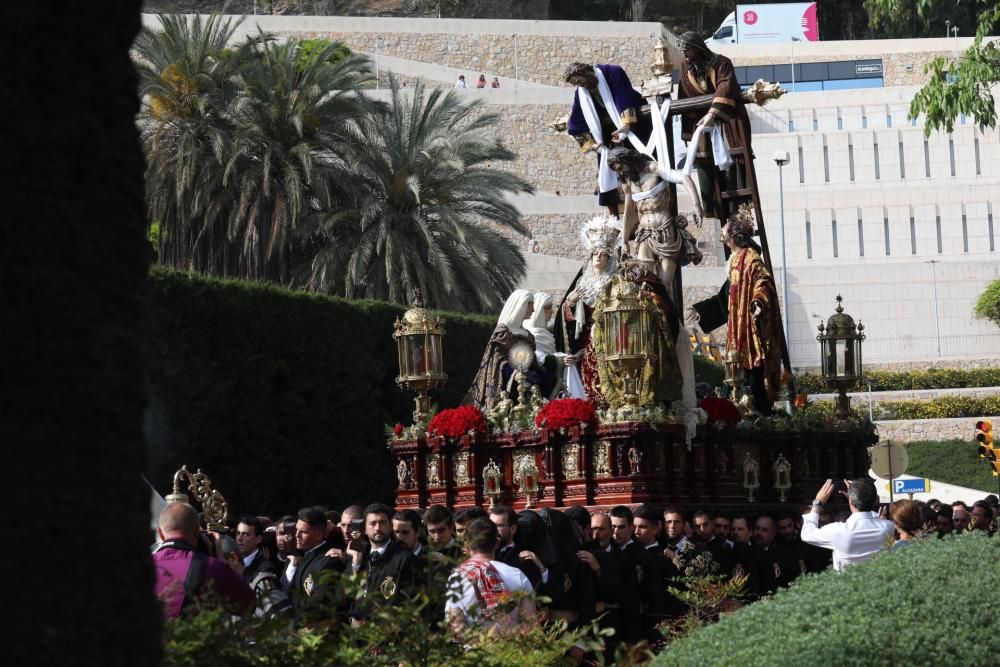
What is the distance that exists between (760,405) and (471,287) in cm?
1881

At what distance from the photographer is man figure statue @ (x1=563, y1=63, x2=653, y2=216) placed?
17875 mm

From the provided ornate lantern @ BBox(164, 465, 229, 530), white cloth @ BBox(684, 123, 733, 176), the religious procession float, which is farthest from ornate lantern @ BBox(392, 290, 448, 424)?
ornate lantern @ BBox(164, 465, 229, 530)

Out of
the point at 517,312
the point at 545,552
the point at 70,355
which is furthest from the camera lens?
→ the point at 517,312

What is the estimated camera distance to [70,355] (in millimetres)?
3182

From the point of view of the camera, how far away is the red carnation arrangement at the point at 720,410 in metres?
16.4

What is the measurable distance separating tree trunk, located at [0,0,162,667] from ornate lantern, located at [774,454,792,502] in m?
13.8

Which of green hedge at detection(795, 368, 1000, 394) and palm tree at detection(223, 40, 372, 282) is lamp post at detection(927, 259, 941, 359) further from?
palm tree at detection(223, 40, 372, 282)

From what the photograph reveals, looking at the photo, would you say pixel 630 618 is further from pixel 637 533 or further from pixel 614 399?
pixel 614 399

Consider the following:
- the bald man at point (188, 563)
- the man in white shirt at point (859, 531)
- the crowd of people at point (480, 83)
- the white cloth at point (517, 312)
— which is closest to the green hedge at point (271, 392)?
the white cloth at point (517, 312)

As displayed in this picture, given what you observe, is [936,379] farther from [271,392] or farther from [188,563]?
[188,563]

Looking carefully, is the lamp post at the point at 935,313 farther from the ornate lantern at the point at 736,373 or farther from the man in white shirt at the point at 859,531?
the man in white shirt at the point at 859,531

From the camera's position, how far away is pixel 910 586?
20.8ft

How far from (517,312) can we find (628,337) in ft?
8.93

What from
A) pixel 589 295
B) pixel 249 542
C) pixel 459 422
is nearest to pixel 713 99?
pixel 589 295
